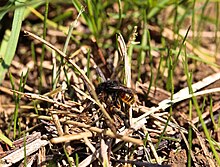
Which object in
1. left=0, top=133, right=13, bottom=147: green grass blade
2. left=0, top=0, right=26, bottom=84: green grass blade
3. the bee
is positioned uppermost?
left=0, top=0, right=26, bottom=84: green grass blade

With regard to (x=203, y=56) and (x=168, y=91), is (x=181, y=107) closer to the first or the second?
(x=168, y=91)

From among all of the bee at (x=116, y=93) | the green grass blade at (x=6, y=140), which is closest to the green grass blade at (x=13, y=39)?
the green grass blade at (x=6, y=140)

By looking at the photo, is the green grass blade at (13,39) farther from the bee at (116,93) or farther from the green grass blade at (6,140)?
the bee at (116,93)

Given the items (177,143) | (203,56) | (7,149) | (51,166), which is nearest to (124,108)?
(177,143)

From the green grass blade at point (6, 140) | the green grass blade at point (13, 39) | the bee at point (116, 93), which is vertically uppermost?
the green grass blade at point (13, 39)

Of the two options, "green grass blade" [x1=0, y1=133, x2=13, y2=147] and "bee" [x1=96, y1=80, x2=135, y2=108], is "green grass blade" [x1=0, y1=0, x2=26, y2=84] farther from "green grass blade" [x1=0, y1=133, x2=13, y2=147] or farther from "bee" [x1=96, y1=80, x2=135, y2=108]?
"bee" [x1=96, y1=80, x2=135, y2=108]

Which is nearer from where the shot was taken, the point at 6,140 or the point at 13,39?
the point at 6,140

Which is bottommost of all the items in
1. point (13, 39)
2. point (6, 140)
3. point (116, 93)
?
point (6, 140)

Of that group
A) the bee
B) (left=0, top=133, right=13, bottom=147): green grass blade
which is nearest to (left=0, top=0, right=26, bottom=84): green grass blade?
(left=0, top=133, right=13, bottom=147): green grass blade
